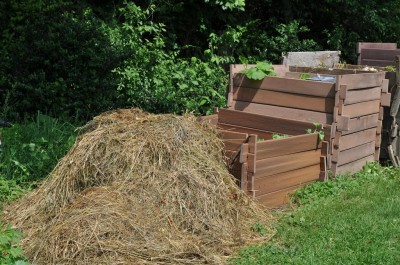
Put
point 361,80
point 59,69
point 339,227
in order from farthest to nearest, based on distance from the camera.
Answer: point 59,69 < point 361,80 < point 339,227

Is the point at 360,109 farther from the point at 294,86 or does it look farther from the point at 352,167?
the point at 294,86

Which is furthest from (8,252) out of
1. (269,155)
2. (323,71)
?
(323,71)

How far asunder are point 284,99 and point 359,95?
0.91m

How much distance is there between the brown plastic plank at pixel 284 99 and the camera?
7.82m

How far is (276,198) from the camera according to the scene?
23.3 feet

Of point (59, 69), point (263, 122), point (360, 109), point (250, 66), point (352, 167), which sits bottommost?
point (352, 167)

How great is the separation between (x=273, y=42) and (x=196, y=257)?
9.42 metres

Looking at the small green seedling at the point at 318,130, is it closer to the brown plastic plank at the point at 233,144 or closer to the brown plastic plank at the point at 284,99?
the brown plastic plank at the point at 284,99

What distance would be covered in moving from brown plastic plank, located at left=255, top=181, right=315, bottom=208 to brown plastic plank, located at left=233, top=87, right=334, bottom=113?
104 cm

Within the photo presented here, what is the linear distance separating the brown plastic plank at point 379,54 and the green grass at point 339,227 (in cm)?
361

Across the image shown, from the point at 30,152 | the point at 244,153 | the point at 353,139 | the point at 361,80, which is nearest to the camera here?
the point at 244,153

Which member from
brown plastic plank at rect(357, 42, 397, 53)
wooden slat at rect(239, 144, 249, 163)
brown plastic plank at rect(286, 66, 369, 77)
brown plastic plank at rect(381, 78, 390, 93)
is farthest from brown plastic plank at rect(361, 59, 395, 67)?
wooden slat at rect(239, 144, 249, 163)

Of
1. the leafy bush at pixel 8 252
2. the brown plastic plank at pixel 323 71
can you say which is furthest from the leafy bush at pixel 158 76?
the leafy bush at pixel 8 252

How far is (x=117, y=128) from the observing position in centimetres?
634
